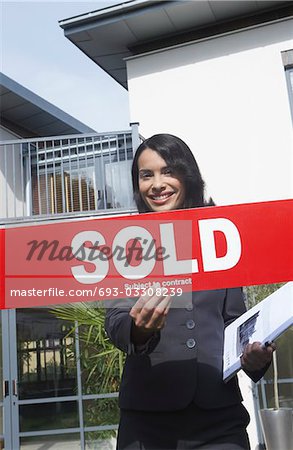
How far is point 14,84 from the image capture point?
346 inches

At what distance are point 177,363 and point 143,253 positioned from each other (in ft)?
2.47

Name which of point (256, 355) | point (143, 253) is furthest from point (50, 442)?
point (256, 355)

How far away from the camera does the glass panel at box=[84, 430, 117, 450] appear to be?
6012 millimetres

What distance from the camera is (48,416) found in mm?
6312

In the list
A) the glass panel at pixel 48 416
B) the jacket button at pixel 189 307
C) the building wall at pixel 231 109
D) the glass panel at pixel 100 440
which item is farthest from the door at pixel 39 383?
the jacket button at pixel 189 307

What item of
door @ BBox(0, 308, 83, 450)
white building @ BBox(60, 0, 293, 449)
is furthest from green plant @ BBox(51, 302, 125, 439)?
white building @ BBox(60, 0, 293, 449)

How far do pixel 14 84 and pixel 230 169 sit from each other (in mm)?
4376

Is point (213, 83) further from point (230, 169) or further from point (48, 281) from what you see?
point (48, 281)

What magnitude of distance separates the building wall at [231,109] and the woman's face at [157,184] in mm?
4312

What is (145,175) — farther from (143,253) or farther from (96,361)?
(96,361)

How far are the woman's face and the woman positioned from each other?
41 centimetres

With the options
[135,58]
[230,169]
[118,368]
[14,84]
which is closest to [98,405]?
[118,368]

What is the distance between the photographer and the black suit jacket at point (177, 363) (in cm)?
160

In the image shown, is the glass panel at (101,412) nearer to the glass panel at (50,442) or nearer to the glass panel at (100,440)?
the glass panel at (100,440)
